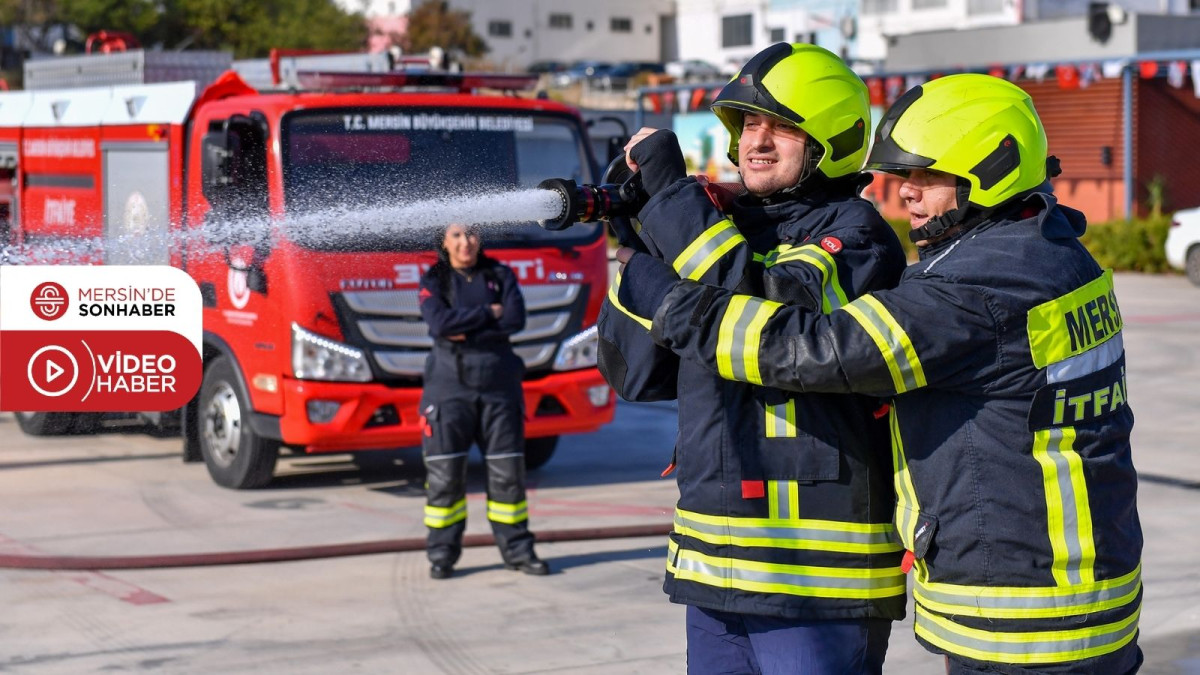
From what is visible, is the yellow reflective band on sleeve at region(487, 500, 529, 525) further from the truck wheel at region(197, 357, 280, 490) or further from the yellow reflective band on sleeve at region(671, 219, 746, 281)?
the yellow reflective band on sleeve at region(671, 219, 746, 281)

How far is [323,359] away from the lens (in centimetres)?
859

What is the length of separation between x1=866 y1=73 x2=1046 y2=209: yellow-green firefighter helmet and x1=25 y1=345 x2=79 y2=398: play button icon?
408cm

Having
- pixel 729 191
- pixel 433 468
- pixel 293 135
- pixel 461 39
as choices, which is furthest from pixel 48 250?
pixel 461 39

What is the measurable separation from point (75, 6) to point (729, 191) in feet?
158

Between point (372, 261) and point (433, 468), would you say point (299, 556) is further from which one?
point (372, 261)

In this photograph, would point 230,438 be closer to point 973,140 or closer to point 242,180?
point 242,180

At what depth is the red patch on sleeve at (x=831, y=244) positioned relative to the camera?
3119mm

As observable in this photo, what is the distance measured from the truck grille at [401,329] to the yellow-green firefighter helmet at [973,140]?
216 inches

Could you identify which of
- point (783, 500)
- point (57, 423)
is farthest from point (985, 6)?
point (783, 500)

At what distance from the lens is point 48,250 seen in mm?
10211

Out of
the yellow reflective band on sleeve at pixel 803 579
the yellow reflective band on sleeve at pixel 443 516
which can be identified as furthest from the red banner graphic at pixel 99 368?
the yellow reflective band on sleeve at pixel 803 579

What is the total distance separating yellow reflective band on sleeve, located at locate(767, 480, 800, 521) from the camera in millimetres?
3186

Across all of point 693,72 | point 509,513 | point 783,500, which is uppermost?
point 693,72

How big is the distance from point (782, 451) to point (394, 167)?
5.70 meters
